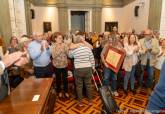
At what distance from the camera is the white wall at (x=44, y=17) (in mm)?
9870

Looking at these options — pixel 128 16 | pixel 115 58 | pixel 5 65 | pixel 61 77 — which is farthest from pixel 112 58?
pixel 128 16

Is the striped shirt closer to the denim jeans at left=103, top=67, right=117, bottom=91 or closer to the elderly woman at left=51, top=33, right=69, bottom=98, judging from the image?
the elderly woman at left=51, top=33, right=69, bottom=98

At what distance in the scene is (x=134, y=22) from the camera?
9102 mm

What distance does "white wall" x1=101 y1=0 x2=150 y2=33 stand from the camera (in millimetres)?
7659

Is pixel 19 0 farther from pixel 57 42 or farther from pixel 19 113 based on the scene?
pixel 19 113

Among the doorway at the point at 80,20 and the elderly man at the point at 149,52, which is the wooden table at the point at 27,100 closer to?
the elderly man at the point at 149,52

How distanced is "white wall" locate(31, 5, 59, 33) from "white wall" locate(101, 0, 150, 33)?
9.96ft

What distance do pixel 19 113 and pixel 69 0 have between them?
9.35 meters

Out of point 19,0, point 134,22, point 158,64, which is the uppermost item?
point 19,0

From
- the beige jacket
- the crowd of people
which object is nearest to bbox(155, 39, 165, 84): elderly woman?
the crowd of people

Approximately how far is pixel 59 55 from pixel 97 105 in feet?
4.36

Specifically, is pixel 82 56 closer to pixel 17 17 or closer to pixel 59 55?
pixel 59 55

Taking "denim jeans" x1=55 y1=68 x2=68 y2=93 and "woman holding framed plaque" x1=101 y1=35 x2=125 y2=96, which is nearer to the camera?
"woman holding framed plaque" x1=101 y1=35 x2=125 y2=96

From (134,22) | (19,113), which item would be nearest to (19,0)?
(19,113)
